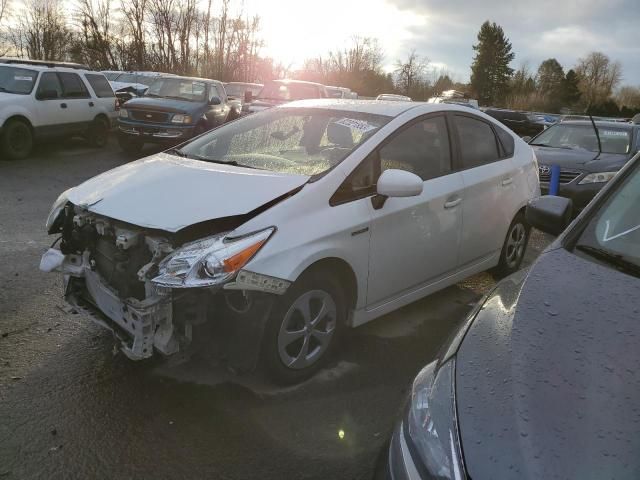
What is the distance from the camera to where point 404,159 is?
12.7 feet

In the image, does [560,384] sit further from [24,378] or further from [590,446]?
[24,378]

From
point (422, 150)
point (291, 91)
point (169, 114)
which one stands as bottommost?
point (422, 150)

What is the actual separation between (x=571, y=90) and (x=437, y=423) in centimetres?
7058

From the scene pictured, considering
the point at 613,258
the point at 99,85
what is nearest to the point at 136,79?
the point at 99,85

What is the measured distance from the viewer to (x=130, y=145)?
1262 centimetres

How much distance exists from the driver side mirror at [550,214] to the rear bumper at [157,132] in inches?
402

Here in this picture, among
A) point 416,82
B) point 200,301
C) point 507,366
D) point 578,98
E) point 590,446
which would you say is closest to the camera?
point 590,446

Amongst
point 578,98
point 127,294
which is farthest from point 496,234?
point 578,98

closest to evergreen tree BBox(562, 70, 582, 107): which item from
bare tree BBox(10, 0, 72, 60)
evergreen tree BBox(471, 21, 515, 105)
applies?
evergreen tree BBox(471, 21, 515, 105)

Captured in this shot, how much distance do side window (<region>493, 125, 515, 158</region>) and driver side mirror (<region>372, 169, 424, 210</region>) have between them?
6.34 feet

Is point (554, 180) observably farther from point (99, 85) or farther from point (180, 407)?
point (99, 85)

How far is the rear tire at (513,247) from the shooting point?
5.06 metres

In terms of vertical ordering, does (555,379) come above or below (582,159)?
below

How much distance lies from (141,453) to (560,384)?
80.3 inches
